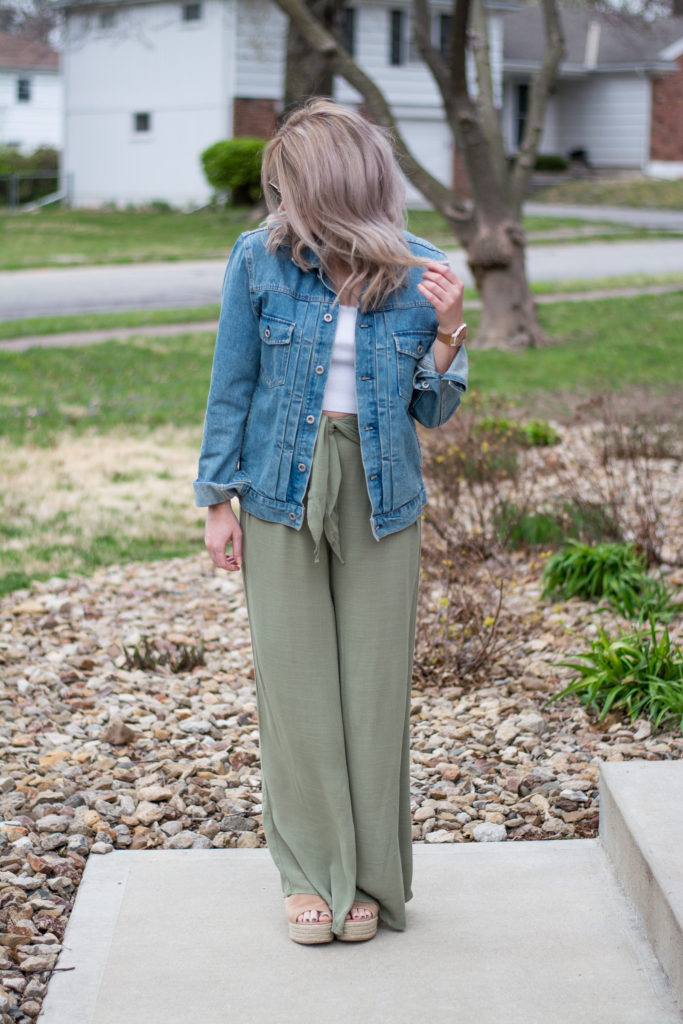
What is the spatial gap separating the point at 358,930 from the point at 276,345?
1.37 m

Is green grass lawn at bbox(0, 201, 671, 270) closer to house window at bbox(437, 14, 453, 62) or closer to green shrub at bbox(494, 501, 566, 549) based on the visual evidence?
house window at bbox(437, 14, 453, 62)

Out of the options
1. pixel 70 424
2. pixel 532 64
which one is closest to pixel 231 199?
pixel 532 64

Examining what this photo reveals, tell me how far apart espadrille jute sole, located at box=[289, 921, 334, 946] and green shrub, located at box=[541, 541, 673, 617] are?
2.44m

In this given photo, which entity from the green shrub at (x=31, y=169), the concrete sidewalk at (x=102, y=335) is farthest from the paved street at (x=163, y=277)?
the green shrub at (x=31, y=169)

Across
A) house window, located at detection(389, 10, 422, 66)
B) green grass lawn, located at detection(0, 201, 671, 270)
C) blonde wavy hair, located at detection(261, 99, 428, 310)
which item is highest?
house window, located at detection(389, 10, 422, 66)

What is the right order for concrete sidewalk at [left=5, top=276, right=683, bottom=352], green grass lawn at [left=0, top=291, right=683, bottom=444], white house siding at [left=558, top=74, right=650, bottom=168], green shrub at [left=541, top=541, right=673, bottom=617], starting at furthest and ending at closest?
1. white house siding at [left=558, top=74, right=650, bottom=168]
2. concrete sidewalk at [left=5, top=276, right=683, bottom=352]
3. green grass lawn at [left=0, top=291, right=683, bottom=444]
4. green shrub at [left=541, top=541, right=673, bottom=617]

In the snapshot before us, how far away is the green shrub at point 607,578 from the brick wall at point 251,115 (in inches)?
1097

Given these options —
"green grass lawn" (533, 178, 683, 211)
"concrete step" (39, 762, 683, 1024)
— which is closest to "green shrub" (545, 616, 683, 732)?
"concrete step" (39, 762, 683, 1024)

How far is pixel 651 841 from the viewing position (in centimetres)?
300

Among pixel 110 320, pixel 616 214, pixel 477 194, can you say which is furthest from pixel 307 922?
pixel 616 214

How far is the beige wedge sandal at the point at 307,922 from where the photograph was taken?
2.88m

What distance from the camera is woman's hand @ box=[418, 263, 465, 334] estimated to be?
8.53 feet

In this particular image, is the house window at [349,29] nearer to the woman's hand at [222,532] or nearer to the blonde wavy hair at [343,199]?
the blonde wavy hair at [343,199]

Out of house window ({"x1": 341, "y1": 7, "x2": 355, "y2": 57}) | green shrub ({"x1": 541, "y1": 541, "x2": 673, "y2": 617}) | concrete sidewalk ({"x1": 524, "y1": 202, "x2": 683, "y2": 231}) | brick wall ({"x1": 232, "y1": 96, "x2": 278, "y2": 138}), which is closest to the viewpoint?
green shrub ({"x1": 541, "y1": 541, "x2": 673, "y2": 617})
